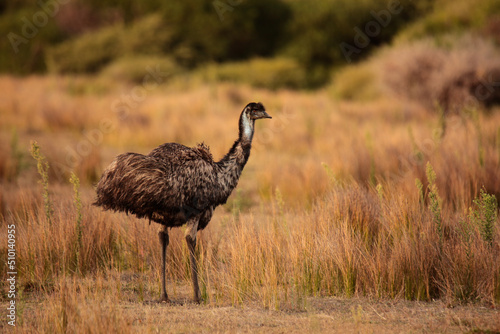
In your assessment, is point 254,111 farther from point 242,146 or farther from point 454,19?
point 454,19

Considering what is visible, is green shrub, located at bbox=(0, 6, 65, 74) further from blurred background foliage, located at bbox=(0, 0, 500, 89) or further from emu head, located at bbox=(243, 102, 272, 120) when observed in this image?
emu head, located at bbox=(243, 102, 272, 120)

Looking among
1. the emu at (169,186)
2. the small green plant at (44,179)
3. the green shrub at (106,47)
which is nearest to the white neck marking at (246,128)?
the emu at (169,186)

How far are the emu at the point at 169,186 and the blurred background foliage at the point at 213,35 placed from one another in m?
22.4

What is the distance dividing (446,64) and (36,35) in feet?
79.3

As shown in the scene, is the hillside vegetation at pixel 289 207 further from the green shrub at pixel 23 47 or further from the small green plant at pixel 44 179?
the green shrub at pixel 23 47

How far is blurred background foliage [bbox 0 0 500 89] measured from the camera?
30.0m

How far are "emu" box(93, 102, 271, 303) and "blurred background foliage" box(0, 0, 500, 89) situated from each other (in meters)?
22.4

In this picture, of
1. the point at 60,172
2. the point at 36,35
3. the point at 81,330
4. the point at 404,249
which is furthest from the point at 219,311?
the point at 36,35

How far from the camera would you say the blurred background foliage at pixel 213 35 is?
2997 cm

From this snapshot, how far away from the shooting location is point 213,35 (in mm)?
32938

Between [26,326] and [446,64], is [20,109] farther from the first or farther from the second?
[26,326]

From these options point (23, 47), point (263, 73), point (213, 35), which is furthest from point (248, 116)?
point (23, 47)

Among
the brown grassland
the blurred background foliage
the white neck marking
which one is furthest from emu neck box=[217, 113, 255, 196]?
the blurred background foliage

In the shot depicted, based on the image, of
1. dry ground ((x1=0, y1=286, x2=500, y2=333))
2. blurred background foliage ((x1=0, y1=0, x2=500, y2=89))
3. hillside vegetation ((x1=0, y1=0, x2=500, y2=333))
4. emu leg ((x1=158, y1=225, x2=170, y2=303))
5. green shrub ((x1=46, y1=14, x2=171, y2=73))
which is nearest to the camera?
dry ground ((x1=0, y1=286, x2=500, y2=333))
